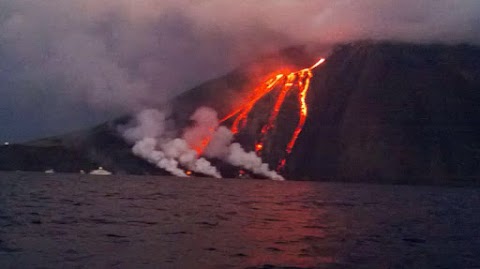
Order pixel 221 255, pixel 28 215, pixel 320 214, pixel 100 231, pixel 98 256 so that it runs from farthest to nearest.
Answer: pixel 320 214 < pixel 28 215 < pixel 100 231 < pixel 221 255 < pixel 98 256

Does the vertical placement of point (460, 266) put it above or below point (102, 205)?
below

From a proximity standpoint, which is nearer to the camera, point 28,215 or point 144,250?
point 144,250

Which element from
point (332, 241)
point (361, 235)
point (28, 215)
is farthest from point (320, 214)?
point (28, 215)

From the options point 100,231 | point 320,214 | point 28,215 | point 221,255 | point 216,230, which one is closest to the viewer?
point 221,255

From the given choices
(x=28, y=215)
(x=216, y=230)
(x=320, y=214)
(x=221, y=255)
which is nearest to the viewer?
(x=221, y=255)

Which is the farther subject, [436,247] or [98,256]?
→ [436,247]

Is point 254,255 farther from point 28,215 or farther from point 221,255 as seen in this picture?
point 28,215

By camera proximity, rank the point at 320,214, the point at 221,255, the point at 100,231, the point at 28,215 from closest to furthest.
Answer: the point at 221,255
the point at 100,231
the point at 28,215
the point at 320,214

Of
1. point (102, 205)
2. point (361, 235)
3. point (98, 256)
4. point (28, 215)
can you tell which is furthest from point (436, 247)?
point (102, 205)

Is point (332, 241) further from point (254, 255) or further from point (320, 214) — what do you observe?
point (320, 214)
